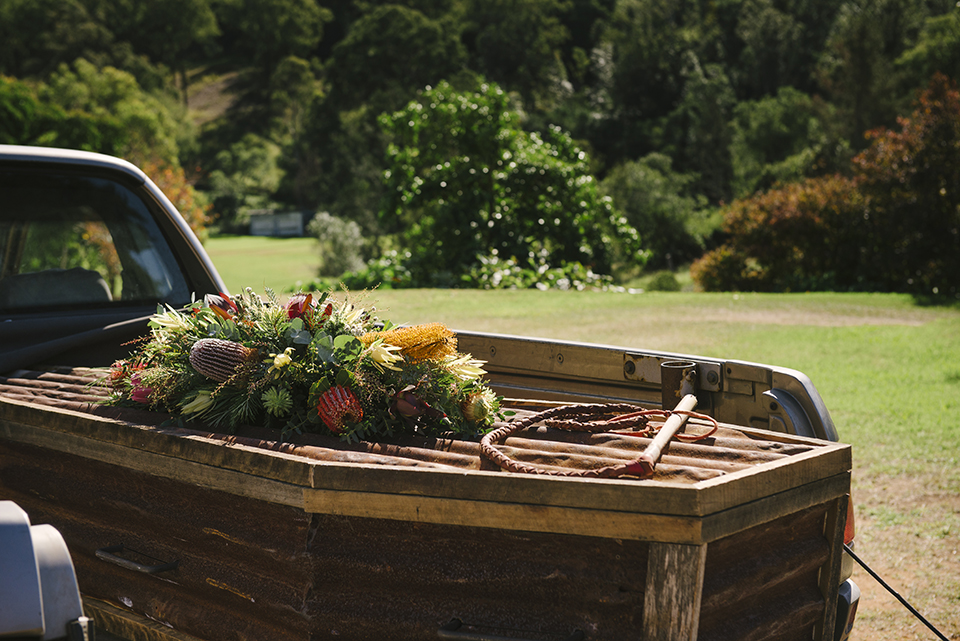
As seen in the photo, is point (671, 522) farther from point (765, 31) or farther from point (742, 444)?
point (765, 31)

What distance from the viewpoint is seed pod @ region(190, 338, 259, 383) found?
2156mm

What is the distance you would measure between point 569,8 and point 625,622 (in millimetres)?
78501

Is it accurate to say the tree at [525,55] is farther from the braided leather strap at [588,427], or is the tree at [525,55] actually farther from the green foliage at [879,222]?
the braided leather strap at [588,427]

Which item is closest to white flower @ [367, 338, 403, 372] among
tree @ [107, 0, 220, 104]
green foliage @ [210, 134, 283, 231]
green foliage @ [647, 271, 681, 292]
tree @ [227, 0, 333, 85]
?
green foliage @ [647, 271, 681, 292]

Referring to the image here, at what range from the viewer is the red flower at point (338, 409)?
2.01 metres

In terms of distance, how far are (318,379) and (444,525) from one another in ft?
2.00

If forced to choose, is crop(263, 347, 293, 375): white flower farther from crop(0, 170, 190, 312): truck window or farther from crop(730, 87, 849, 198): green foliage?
crop(730, 87, 849, 198): green foliage

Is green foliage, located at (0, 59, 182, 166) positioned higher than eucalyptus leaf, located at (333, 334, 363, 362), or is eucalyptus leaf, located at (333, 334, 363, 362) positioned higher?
green foliage, located at (0, 59, 182, 166)

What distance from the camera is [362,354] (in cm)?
214

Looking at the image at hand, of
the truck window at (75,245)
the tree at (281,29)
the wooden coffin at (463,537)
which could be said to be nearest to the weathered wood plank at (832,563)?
the wooden coffin at (463,537)

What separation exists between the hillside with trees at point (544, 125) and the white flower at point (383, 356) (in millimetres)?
13930

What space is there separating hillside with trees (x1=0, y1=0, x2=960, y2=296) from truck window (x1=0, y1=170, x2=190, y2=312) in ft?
41.2

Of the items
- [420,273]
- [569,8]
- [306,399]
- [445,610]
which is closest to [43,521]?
[306,399]

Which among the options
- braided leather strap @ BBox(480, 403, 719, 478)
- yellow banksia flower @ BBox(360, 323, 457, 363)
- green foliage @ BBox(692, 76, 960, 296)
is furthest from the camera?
green foliage @ BBox(692, 76, 960, 296)
